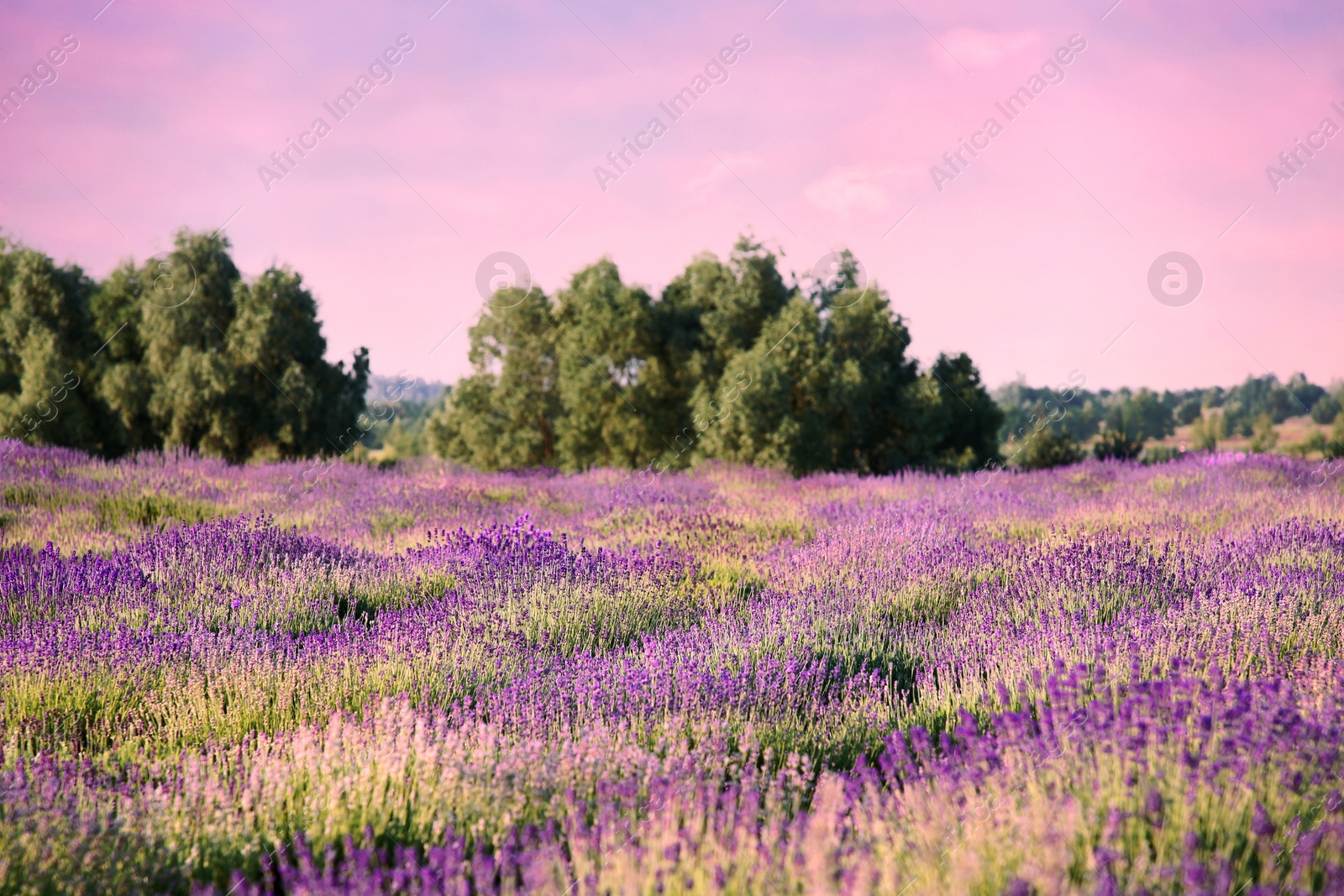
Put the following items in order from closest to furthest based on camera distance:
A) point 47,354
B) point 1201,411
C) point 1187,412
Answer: point 47,354 → point 1187,412 → point 1201,411

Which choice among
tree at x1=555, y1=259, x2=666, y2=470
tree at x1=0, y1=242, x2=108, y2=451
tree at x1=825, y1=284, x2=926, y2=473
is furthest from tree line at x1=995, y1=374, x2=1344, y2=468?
tree at x1=0, y1=242, x2=108, y2=451

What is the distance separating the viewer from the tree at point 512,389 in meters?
24.5

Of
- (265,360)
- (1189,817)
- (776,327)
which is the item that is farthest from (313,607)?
(265,360)

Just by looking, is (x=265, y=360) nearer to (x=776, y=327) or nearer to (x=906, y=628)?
(x=776, y=327)

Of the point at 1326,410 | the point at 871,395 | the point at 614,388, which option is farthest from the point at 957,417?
the point at 1326,410

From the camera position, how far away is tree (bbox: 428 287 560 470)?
80.4 feet

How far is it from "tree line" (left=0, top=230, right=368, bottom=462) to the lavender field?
14.8m

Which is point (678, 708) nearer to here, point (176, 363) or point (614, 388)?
point (614, 388)

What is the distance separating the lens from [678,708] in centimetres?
336

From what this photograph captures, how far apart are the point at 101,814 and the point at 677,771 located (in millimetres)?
1604

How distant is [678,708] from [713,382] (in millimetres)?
19032

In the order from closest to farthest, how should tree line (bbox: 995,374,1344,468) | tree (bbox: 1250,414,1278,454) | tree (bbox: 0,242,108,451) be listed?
tree (bbox: 0,242,108,451) → tree (bbox: 1250,414,1278,454) → tree line (bbox: 995,374,1344,468)

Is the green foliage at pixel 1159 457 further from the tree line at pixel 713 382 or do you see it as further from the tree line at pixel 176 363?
the tree line at pixel 176 363

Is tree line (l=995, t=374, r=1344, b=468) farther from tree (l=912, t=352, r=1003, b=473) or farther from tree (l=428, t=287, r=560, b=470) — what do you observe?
tree (l=428, t=287, r=560, b=470)
